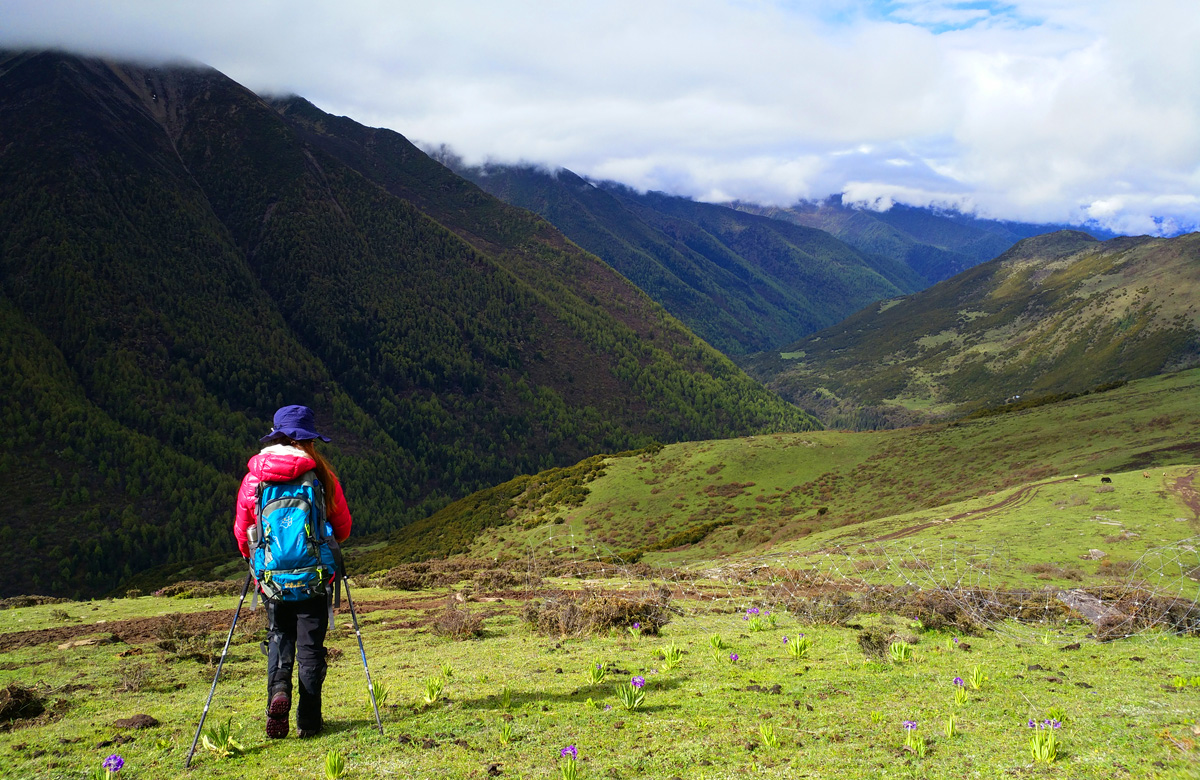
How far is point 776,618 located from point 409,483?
6117 inches

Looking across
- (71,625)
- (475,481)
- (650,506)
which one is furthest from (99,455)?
(71,625)

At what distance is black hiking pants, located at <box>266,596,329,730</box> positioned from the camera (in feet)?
23.1

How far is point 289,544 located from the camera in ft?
23.0

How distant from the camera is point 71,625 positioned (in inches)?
582

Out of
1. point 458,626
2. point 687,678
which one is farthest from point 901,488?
point 687,678

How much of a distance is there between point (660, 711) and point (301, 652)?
14.4 feet

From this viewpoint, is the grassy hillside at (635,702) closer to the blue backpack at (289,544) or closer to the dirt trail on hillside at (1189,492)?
the blue backpack at (289,544)

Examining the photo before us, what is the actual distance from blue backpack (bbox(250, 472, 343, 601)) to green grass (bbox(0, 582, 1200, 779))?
1679 mm

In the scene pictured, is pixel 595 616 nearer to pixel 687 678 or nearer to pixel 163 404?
pixel 687 678

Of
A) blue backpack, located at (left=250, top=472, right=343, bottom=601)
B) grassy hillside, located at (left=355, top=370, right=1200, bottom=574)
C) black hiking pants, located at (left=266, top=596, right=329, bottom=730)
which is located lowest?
grassy hillside, located at (left=355, top=370, right=1200, bottom=574)

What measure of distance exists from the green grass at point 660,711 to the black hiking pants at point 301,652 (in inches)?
14.6

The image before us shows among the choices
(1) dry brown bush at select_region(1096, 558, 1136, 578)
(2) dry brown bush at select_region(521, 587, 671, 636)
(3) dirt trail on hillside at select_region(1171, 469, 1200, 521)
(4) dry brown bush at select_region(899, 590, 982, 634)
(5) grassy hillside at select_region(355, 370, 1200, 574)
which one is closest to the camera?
(4) dry brown bush at select_region(899, 590, 982, 634)

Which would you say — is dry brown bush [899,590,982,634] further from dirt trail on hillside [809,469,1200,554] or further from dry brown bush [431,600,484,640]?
dirt trail on hillside [809,469,1200,554]

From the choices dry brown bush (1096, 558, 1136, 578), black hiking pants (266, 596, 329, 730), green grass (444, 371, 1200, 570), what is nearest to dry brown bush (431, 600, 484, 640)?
black hiking pants (266, 596, 329, 730)
